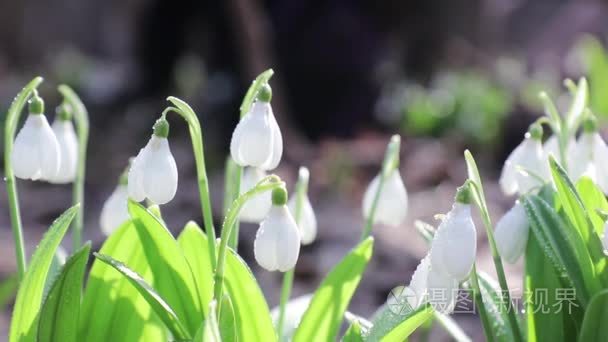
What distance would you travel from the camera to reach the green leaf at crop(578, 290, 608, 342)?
4.31 ft

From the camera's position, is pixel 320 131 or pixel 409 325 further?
pixel 320 131

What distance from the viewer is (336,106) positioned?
21.0 ft

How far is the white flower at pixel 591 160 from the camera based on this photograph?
1.48 metres

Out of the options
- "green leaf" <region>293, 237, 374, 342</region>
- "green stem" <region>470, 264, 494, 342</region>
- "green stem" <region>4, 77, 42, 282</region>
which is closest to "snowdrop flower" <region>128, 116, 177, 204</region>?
"green stem" <region>4, 77, 42, 282</region>

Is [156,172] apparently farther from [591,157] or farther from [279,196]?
[591,157]

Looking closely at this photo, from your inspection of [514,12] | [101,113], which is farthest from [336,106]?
[514,12]

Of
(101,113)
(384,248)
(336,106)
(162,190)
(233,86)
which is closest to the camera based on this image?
(162,190)

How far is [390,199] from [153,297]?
1.83 ft

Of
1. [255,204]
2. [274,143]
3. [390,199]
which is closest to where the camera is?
[274,143]

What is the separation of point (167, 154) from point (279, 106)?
3.75 m

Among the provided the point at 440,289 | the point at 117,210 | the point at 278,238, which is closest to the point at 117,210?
the point at 117,210

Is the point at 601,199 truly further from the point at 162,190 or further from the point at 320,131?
the point at 320,131

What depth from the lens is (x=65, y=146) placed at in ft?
5.04

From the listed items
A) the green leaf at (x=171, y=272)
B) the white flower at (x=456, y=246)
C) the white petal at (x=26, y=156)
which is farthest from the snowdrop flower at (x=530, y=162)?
the white petal at (x=26, y=156)
